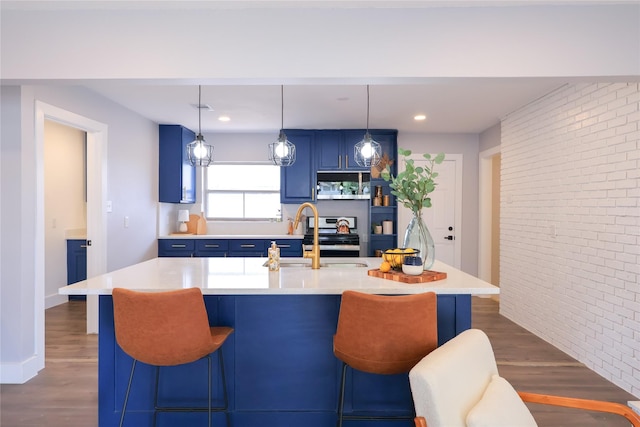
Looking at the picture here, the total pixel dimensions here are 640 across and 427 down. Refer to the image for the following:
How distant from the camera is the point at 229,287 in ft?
6.89

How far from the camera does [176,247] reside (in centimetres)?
562

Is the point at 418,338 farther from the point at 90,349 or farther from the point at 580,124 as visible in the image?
the point at 90,349

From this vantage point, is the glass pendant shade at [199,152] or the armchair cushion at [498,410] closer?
the armchair cushion at [498,410]

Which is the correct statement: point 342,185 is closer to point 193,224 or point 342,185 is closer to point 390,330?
point 193,224

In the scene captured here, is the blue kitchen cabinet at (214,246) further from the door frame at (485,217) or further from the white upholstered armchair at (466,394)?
the white upholstered armchair at (466,394)

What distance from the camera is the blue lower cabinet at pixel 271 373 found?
7.42 ft

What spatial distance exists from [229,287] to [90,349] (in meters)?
2.43

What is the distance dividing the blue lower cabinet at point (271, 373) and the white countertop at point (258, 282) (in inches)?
4.3

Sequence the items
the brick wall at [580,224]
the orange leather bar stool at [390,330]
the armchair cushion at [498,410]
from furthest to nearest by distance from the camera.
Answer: the brick wall at [580,224] → the orange leather bar stool at [390,330] → the armchair cushion at [498,410]

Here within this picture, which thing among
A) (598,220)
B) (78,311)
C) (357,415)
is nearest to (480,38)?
(598,220)

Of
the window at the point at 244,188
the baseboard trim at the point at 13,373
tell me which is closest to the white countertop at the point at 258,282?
the baseboard trim at the point at 13,373

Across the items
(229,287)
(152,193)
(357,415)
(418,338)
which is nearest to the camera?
(418,338)

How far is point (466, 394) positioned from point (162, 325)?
131cm

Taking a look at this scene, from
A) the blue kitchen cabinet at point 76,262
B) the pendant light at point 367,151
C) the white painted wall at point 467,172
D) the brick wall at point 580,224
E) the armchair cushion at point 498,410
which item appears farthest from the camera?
the white painted wall at point 467,172
